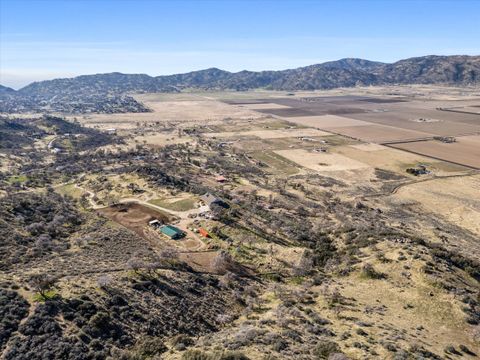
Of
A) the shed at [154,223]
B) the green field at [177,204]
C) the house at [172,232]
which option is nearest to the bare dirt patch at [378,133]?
the green field at [177,204]

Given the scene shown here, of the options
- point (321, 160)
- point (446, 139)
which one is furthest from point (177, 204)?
point (446, 139)

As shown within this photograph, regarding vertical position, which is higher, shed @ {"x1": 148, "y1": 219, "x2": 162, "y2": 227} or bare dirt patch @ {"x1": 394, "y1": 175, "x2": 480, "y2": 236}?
shed @ {"x1": 148, "y1": 219, "x2": 162, "y2": 227}

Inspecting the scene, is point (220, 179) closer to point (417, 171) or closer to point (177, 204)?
point (177, 204)

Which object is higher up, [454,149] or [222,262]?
[222,262]

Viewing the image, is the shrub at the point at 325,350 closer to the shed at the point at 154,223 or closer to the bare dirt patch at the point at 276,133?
the shed at the point at 154,223

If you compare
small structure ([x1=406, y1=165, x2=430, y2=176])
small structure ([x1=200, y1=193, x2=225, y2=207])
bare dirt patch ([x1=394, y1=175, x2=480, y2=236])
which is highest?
small structure ([x1=200, y1=193, x2=225, y2=207])

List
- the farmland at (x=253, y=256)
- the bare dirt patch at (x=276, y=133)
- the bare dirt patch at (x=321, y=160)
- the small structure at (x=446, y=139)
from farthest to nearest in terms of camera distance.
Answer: the bare dirt patch at (x=276, y=133) < the small structure at (x=446, y=139) < the bare dirt patch at (x=321, y=160) < the farmland at (x=253, y=256)

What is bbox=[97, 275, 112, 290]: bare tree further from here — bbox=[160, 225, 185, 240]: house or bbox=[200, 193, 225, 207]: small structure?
bbox=[200, 193, 225, 207]: small structure

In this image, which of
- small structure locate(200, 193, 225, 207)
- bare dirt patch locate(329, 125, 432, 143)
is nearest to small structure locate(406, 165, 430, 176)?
bare dirt patch locate(329, 125, 432, 143)

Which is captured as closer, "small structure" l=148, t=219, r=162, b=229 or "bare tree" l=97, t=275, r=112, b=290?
"bare tree" l=97, t=275, r=112, b=290
